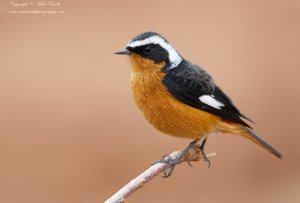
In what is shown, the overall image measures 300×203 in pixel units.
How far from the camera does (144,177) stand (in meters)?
5.34

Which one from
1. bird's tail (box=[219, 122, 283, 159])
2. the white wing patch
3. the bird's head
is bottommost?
bird's tail (box=[219, 122, 283, 159])

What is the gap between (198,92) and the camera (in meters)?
6.80

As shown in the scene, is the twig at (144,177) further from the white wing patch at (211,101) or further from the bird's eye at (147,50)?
the bird's eye at (147,50)

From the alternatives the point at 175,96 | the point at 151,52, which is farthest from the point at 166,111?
the point at 151,52

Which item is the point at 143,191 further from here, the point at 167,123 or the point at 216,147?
the point at 167,123

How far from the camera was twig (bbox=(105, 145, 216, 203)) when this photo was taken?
16.3 ft

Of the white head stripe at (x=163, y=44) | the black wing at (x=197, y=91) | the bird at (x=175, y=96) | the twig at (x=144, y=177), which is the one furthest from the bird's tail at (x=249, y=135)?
the white head stripe at (x=163, y=44)

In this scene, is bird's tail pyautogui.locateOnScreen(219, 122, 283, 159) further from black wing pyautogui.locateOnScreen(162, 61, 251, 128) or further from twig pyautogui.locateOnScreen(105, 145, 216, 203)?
twig pyautogui.locateOnScreen(105, 145, 216, 203)

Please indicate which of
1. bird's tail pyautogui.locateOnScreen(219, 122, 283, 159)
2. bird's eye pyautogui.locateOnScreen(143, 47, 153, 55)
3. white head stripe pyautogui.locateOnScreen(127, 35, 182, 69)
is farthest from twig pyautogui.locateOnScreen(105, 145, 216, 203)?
bird's eye pyautogui.locateOnScreen(143, 47, 153, 55)

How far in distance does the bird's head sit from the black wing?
10 centimetres

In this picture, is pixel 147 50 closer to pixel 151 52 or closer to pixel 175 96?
pixel 151 52

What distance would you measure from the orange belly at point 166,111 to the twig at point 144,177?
0.72ft

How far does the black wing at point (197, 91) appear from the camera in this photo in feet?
22.0

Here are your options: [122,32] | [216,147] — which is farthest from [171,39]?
[216,147]
